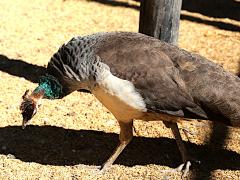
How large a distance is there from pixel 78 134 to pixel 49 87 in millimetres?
716

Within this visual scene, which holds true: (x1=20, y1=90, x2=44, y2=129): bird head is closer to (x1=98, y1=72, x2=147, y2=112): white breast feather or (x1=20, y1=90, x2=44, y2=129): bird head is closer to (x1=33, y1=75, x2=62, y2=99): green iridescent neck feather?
(x1=33, y1=75, x2=62, y2=99): green iridescent neck feather

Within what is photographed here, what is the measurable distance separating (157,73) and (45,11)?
355cm

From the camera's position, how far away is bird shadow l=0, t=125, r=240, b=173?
372cm

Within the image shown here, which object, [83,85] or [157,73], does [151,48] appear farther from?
[83,85]

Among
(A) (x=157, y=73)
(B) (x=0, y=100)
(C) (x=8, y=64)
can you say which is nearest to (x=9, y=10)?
(C) (x=8, y=64)

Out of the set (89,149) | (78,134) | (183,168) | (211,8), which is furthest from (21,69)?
(211,8)

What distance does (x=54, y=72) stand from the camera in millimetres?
3416

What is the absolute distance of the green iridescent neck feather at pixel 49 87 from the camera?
3.43 metres

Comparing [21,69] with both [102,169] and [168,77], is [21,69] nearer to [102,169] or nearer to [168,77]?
[102,169]

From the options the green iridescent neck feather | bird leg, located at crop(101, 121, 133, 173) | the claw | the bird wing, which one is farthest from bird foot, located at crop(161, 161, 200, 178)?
the green iridescent neck feather

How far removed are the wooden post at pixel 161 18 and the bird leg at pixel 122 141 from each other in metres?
1.06

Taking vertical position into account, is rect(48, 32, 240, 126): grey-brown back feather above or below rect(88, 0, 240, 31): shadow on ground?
above

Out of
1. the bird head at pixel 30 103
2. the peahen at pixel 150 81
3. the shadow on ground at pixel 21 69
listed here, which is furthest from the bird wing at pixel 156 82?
the shadow on ground at pixel 21 69

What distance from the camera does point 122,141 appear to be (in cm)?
356
